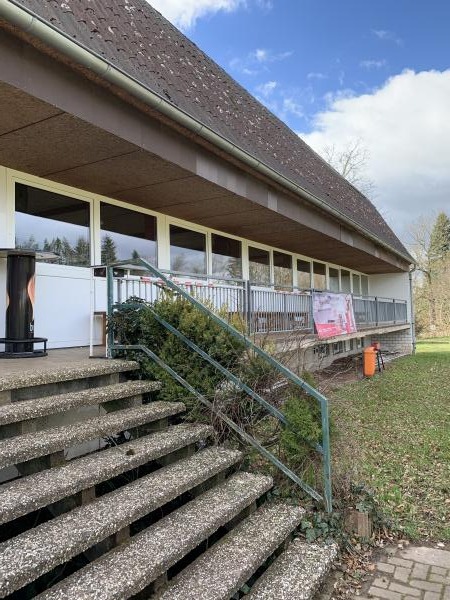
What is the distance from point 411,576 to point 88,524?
2.30m

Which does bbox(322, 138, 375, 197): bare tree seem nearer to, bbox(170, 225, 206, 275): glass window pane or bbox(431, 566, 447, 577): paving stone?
bbox(170, 225, 206, 275): glass window pane

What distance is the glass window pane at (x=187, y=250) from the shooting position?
8.52 m

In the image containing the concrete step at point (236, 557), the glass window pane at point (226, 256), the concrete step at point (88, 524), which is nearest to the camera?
the concrete step at point (88, 524)

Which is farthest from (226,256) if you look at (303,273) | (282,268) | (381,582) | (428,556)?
(381,582)

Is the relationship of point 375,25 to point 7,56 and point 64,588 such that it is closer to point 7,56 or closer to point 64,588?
point 7,56

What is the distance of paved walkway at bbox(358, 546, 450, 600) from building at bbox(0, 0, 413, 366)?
3.03m

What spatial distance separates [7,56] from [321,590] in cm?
462

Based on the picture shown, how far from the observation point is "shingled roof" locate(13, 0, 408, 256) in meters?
4.18

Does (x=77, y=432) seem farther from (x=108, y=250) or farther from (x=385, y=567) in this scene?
(x=108, y=250)

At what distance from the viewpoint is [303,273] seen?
14.3m

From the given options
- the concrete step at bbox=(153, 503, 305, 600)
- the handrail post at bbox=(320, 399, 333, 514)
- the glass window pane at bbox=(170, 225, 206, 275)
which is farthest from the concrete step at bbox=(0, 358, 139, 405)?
the glass window pane at bbox=(170, 225, 206, 275)

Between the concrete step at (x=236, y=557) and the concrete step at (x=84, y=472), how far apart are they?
75cm

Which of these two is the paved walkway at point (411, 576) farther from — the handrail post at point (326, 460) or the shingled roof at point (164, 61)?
the shingled roof at point (164, 61)

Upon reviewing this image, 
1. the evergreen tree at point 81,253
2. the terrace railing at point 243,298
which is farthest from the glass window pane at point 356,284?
the evergreen tree at point 81,253
